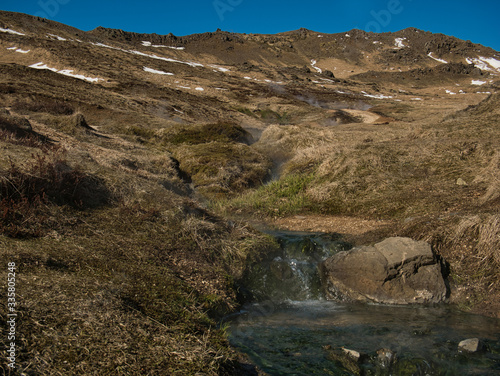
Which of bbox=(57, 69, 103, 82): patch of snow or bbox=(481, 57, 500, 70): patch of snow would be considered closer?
bbox=(57, 69, 103, 82): patch of snow

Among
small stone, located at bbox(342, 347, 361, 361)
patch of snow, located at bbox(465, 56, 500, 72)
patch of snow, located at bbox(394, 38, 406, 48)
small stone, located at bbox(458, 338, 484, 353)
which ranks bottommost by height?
small stone, located at bbox(342, 347, 361, 361)

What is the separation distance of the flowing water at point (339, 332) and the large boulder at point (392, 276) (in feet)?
0.82

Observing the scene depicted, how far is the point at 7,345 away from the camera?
3021 millimetres

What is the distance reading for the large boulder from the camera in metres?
7.04

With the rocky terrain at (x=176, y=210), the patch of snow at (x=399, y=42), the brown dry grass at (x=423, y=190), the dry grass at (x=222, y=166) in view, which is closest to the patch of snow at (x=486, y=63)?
the patch of snow at (x=399, y=42)

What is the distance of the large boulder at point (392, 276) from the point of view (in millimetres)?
7039

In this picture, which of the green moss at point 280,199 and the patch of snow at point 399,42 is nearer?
the green moss at point 280,199

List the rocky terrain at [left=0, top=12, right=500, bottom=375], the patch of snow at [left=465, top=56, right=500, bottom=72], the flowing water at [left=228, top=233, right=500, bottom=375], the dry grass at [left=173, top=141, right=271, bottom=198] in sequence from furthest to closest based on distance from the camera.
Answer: the patch of snow at [left=465, top=56, right=500, bottom=72], the dry grass at [left=173, top=141, right=271, bottom=198], the flowing water at [left=228, top=233, right=500, bottom=375], the rocky terrain at [left=0, top=12, right=500, bottom=375]

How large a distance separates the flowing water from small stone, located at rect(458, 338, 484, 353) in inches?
2.7

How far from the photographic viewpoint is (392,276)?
7223 mm

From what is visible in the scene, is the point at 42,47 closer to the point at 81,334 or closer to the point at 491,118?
the point at 491,118

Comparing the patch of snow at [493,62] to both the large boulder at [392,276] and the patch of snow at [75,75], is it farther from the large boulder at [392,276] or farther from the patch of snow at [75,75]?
the large boulder at [392,276]

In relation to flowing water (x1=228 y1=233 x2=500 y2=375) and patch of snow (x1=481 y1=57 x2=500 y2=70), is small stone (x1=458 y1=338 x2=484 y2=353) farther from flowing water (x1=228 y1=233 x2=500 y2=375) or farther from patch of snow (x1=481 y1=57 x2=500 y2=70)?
patch of snow (x1=481 y1=57 x2=500 y2=70)

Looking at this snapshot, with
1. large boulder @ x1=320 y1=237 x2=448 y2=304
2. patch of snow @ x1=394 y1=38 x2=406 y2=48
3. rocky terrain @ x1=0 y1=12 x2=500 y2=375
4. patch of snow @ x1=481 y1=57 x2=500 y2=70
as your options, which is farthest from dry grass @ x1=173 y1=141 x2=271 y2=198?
patch of snow @ x1=394 y1=38 x2=406 y2=48
